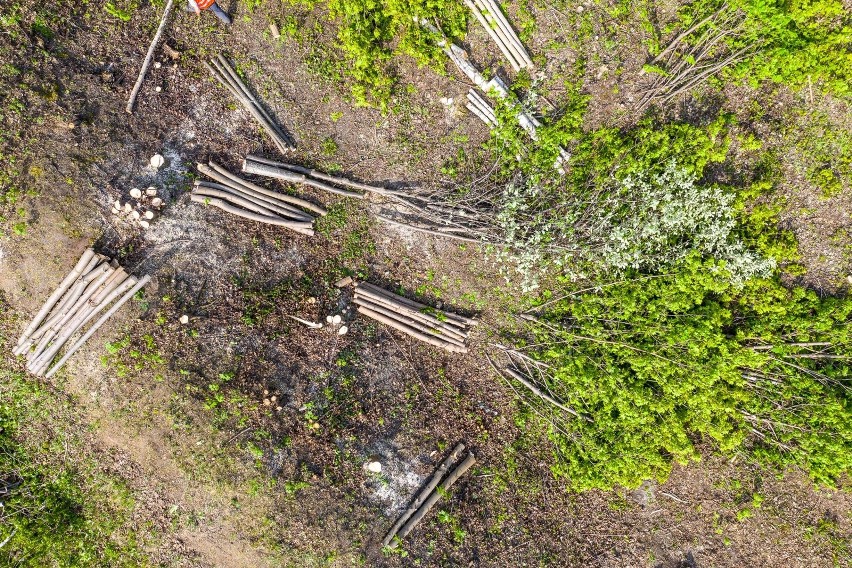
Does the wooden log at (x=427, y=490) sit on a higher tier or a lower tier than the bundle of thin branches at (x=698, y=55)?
lower

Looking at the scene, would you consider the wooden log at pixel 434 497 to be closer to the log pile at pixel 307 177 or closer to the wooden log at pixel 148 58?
the log pile at pixel 307 177

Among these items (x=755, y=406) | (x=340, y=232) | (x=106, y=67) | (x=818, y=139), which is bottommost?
(x=755, y=406)

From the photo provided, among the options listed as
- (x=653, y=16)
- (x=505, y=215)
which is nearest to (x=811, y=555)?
(x=505, y=215)

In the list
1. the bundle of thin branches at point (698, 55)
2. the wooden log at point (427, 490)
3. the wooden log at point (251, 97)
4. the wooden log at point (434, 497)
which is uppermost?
the wooden log at point (251, 97)

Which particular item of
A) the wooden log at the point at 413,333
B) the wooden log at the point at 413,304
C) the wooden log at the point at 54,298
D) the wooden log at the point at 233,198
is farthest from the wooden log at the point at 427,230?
the wooden log at the point at 54,298

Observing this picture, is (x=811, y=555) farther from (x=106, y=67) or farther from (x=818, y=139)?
(x=106, y=67)

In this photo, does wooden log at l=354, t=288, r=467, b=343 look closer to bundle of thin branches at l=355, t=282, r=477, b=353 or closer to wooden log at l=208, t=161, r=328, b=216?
bundle of thin branches at l=355, t=282, r=477, b=353

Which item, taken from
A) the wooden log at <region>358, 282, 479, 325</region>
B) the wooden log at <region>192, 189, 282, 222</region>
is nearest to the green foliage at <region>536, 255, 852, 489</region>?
the wooden log at <region>358, 282, 479, 325</region>
